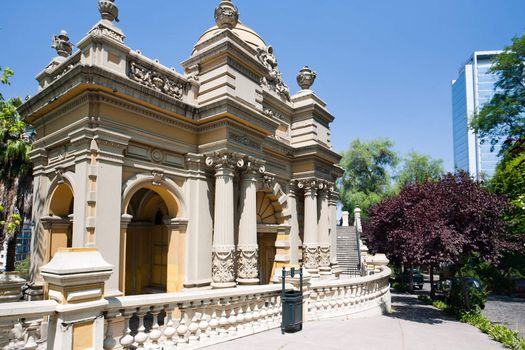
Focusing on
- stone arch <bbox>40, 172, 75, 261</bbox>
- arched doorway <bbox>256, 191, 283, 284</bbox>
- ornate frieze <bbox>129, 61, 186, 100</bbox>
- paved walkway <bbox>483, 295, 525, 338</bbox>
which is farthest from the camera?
arched doorway <bbox>256, 191, 283, 284</bbox>

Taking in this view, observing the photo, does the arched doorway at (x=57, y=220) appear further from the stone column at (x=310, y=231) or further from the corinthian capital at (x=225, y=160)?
the stone column at (x=310, y=231)

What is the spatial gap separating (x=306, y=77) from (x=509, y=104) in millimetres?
19012

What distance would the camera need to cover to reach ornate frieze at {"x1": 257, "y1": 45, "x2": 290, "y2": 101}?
1617 cm

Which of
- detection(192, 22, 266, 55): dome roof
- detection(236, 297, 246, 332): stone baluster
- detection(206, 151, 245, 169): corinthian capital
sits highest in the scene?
detection(192, 22, 266, 55): dome roof

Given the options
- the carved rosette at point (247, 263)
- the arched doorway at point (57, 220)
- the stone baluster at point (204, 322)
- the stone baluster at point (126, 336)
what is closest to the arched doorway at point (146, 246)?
the arched doorway at point (57, 220)

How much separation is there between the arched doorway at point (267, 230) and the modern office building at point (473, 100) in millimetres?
120875

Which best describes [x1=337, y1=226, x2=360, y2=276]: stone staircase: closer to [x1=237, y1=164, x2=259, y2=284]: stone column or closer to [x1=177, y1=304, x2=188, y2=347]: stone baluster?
[x1=237, y1=164, x2=259, y2=284]: stone column

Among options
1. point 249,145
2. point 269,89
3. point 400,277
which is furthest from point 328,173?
point 400,277

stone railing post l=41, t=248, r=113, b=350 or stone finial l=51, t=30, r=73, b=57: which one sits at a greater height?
stone finial l=51, t=30, r=73, b=57

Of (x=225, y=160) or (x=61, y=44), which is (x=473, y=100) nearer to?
(x=225, y=160)

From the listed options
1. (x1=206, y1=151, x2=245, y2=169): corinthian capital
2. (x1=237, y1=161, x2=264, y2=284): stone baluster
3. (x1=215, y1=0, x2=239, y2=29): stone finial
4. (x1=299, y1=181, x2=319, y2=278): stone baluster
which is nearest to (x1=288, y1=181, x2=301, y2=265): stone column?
(x1=299, y1=181, x2=319, y2=278): stone baluster

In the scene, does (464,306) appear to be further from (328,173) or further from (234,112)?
(234,112)

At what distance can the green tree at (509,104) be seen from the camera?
26.0 metres

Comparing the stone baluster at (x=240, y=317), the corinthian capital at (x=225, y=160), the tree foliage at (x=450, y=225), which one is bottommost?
the stone baluster at (x=240, y=317)
